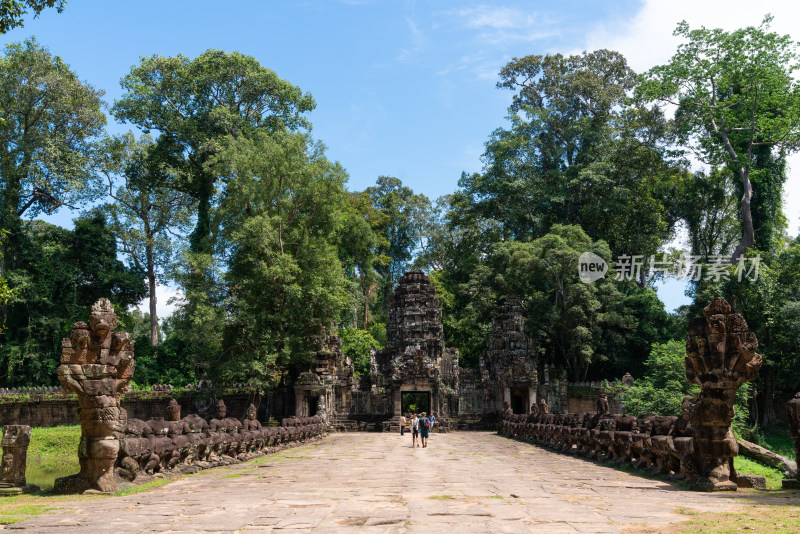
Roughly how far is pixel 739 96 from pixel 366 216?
81.7 feet

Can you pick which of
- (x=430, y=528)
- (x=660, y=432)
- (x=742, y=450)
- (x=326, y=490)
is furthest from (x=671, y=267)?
(x=430, y=528)

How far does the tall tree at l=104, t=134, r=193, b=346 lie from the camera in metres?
36.5

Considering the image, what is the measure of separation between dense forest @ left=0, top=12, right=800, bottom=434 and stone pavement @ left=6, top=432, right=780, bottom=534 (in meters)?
13.9

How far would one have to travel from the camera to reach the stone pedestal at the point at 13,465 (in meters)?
9.59

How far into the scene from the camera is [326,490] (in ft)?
29.8

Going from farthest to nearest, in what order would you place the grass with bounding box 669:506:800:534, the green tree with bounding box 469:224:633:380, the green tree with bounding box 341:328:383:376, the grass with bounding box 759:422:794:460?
the green tree with bounding box 341:328:383:376, the green tree with bounding box 469:224:633:380, the grass with bounding box 759:422:794:460, the grass with bounding box 669:506:800:534

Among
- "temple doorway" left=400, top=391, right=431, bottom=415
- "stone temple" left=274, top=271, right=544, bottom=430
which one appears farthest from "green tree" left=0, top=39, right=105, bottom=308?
"temple doorway" left=400, top=391, right=431, bottom=415

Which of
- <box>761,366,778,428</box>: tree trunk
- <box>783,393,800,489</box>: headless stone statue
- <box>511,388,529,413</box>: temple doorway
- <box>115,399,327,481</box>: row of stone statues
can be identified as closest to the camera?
<box>783,393,800,489</box>: headless stone statue

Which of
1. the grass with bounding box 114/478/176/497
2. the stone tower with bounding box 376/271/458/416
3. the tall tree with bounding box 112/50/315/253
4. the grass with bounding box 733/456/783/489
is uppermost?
the tall tree with bounding box 112/50/315/253

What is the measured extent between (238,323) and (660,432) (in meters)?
19.5

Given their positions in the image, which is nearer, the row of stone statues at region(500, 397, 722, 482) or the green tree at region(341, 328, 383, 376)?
the row of stone statues at region(500, 397, 722, 482)

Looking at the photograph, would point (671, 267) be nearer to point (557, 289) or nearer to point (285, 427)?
point (557, 289)

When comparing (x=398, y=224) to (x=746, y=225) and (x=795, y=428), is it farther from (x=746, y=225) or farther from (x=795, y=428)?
(x=795, y=428)

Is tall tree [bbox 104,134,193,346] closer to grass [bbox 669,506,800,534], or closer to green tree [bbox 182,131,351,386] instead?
green tree [bbox 182,131,351,386]
